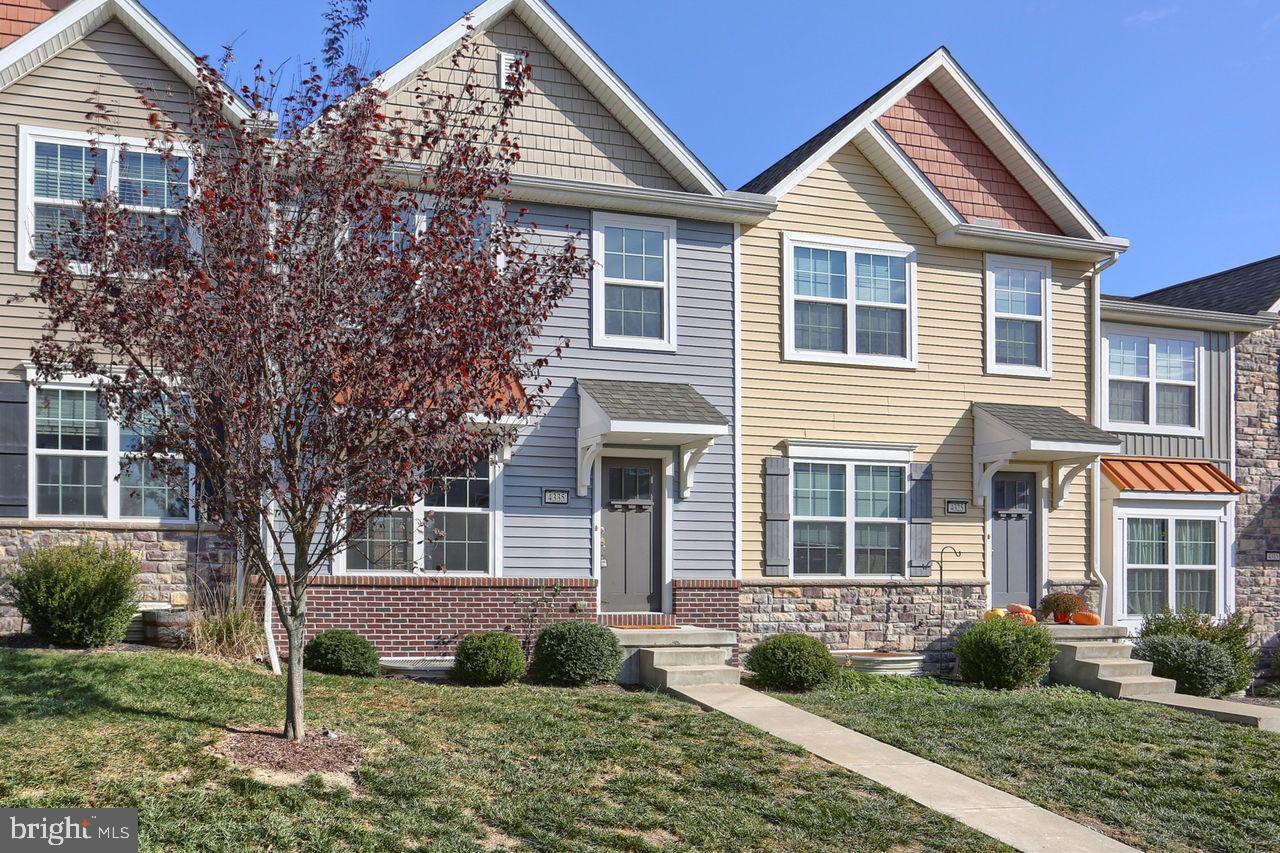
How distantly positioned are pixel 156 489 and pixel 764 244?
318 inches

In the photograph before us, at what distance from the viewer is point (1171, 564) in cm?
1780

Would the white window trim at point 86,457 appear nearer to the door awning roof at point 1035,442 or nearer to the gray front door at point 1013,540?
the door awning roof at point 1035,442

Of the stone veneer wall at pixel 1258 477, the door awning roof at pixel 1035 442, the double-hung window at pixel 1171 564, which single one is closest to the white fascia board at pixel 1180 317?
the stone veneer wall at pixel 1258 477

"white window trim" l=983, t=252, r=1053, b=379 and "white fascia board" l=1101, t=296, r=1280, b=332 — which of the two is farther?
"white fascia board" l=1101, t=296, r=1280, b=332

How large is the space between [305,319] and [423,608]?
6019 mm

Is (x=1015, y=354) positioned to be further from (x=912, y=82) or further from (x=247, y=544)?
(x=247, y=544)

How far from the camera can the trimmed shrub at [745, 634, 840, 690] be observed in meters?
13.0

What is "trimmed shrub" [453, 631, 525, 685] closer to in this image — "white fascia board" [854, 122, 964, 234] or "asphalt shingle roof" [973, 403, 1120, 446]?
"asphalt shingle roof" [973, 403, 1120, 446]

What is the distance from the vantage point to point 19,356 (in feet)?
40.6

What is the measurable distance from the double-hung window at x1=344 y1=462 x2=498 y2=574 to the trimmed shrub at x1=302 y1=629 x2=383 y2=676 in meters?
1.17

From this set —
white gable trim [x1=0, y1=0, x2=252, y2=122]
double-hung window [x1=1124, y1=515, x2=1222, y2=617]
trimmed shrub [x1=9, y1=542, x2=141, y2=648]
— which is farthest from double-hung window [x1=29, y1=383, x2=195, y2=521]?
double-hung window [x1=1124, y1=515, x2=1222, y2=617]

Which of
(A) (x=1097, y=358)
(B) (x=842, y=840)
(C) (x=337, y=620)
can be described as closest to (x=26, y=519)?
(C) (x=337, y=620)

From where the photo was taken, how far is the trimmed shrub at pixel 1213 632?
1593 cm

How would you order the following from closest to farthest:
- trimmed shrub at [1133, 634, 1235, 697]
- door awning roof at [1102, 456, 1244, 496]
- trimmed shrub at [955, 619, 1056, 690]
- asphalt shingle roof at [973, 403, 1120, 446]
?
1. trimmed shrub at [955, 619, 1056, 690]
2. trimmed shrub at [1133, 634, 1235, 697]
3. asphalt shingle roof at [973, 403, 1120, 446]
4. door awning roof at [1102, 456, 1244, 496]
